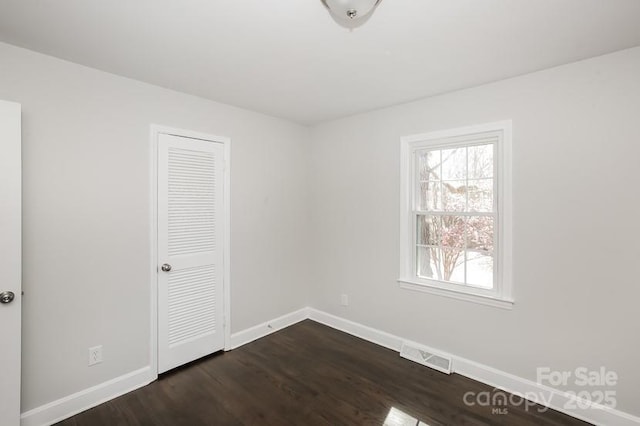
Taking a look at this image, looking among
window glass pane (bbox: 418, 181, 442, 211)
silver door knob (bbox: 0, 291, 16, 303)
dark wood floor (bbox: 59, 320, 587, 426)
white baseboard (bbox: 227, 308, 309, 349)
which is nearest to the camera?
silver door knob (bbox: 0, 291, 16, 303)

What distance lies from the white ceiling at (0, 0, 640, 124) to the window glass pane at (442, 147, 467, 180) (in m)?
0.57

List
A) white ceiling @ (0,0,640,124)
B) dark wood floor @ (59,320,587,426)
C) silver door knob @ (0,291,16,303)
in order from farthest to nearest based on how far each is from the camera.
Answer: dark wood floor @ (59,320,587,426) → silver door knob @ (0,291,16,303) → white ceiling @ (0,0,640,124)

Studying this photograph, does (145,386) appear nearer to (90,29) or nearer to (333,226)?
(333,226)

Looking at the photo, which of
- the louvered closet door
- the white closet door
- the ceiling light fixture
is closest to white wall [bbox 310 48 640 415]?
the ceiling light fixture

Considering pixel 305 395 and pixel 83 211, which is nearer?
pixel 83 211

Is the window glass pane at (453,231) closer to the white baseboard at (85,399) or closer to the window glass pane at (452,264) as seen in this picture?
the window glass pane at (452,264)

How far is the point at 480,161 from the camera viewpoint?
2.63m

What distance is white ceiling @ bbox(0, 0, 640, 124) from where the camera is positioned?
1564mm

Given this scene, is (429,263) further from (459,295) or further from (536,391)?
(536,391)

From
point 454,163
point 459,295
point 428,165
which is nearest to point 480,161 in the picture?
point 454,163

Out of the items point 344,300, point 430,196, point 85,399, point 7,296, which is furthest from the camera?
point 344,300

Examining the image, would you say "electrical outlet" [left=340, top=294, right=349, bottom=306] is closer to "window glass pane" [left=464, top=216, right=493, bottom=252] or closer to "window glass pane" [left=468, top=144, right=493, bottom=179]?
"window glass pane" [left=464, top=216, right=493, bottom=252]

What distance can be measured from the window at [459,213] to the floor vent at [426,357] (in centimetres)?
57

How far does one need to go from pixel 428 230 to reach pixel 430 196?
0.34 metres
